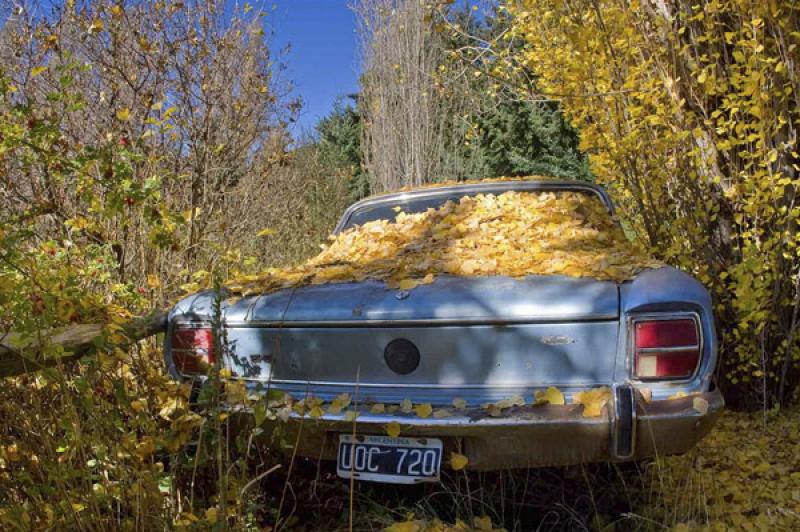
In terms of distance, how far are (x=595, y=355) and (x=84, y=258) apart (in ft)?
9.90

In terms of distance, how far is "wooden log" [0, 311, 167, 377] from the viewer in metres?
1.67

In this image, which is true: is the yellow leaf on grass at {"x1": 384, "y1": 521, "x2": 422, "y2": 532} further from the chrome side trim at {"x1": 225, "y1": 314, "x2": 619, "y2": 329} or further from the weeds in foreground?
the chrome side trim at {"x1": 225, "y1": 314, "x2": 619, "y2": 329}

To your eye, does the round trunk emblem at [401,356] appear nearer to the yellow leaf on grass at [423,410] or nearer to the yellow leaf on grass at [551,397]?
the yellow leaf on grass at [423,410]

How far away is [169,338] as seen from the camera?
228cm

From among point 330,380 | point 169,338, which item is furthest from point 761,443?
point 169,338

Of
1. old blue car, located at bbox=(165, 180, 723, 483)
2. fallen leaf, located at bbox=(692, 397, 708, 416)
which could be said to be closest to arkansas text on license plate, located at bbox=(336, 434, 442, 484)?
old blue car, located at bbox=(165, 180, 723, 483)

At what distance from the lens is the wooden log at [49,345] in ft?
5.48

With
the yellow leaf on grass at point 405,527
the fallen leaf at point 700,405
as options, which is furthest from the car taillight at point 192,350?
the fallen leaf at point 700,405

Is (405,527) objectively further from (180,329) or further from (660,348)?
(180,329)

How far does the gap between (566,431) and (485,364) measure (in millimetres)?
342

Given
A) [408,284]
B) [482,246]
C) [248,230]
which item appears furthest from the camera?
[248,230]

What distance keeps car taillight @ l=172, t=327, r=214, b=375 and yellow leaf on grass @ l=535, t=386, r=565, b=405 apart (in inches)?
48.5

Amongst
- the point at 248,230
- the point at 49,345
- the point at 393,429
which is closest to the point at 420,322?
the point at 393,429

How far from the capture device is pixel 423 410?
187 centimetres
